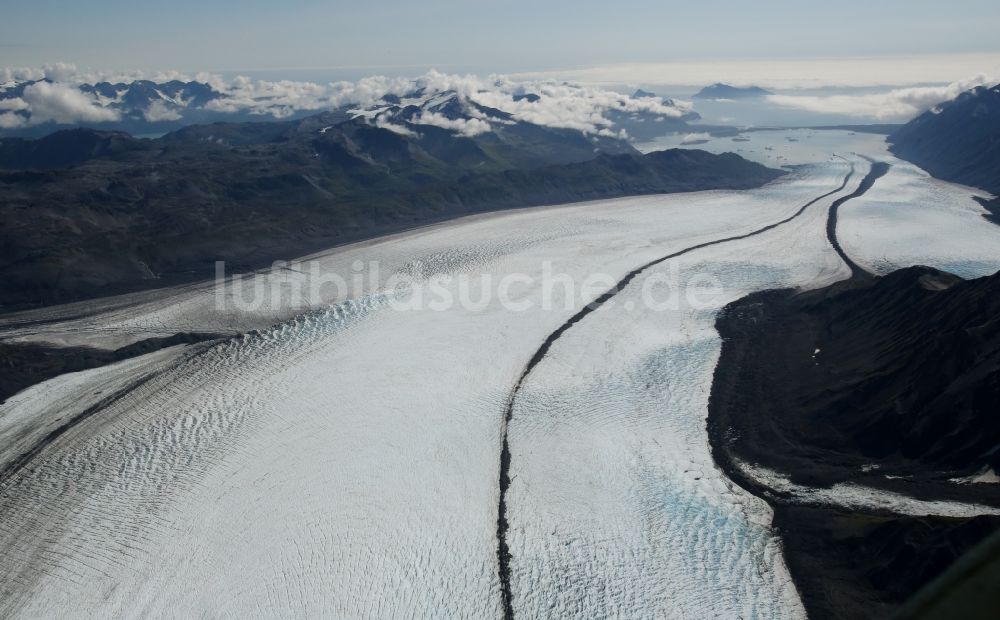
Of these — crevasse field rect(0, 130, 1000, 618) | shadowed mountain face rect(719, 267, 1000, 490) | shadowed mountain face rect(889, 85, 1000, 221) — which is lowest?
crevasse field rect(0, 130, 1000, 618)

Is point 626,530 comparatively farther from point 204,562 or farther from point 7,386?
point 7,386

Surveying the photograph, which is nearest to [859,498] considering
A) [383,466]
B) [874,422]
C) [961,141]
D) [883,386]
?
[874,422]

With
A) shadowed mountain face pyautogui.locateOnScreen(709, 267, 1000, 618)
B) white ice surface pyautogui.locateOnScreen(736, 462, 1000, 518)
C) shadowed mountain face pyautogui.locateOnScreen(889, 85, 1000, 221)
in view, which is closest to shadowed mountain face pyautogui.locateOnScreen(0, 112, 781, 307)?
shadowed mountain face pyautogui.locateOnScreen(889, 85, 1000, 221)

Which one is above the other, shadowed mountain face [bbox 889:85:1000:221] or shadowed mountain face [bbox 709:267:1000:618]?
shadowed mountain face [bbox 889:85:1000:221]

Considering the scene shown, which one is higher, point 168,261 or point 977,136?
point 977,136

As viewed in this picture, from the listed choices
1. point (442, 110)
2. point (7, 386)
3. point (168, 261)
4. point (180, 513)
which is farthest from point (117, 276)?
point (442, 110)

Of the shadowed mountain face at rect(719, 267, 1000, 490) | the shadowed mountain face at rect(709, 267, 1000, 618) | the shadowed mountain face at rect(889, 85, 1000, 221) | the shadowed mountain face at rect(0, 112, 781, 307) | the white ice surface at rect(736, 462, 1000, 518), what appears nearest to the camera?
the shadowed mountain face at rect(709, 267, 1000, 618)

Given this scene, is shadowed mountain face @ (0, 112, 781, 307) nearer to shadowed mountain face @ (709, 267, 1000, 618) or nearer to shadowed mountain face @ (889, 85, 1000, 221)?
shadowed mountain face @ (889, 85, 1000, 221)
